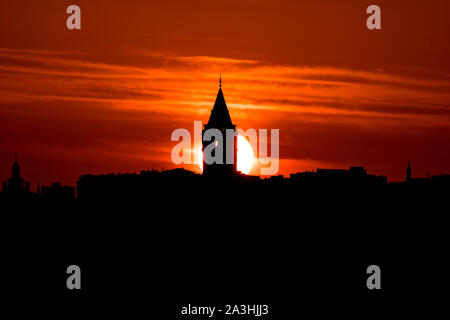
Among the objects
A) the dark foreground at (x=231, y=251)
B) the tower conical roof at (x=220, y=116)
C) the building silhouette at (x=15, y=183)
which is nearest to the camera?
the dark foreground at (x=231, y=251)

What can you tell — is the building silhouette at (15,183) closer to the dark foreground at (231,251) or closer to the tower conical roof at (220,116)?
the dark foreground at (231,251)

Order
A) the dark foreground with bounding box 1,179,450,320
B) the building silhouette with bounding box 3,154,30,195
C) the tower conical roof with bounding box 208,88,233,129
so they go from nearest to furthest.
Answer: the dark foreground with bounding box 1,179,450,320 → the tower conical roof with bounding box 208,88,233,129 → the building silhouette with bounding box 3,154,30,195

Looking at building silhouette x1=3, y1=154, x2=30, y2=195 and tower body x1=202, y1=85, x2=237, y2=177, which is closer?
tower body x1=202, y1=85, x2=237, y2=177

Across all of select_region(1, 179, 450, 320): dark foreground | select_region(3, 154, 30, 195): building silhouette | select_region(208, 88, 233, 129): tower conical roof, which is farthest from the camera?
select_region(3, 154, 30, 195): building silhouette

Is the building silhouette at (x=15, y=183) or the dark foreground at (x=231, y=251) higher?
the building silhouette at (x=15, y=183)

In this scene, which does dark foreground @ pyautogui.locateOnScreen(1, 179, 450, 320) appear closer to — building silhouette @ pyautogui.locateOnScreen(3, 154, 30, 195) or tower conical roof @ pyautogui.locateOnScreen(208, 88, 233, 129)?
tower conical roof @ pyautogui.locateOnScreen(208, 88, 233, 129)

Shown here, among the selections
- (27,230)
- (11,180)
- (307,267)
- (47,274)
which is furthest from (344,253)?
(11,180)

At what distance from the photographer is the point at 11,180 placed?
559ft

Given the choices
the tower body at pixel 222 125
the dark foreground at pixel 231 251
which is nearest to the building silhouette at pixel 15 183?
the dark foreground at pixel 231 251

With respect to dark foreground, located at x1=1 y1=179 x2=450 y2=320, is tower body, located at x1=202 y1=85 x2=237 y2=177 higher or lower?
higher

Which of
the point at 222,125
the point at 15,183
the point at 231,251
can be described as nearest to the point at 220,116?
the point at 222,125

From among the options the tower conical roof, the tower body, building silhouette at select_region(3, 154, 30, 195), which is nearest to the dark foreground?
the tower body

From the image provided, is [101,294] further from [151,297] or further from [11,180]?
[11,180]

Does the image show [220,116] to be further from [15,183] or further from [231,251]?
[15,183]
